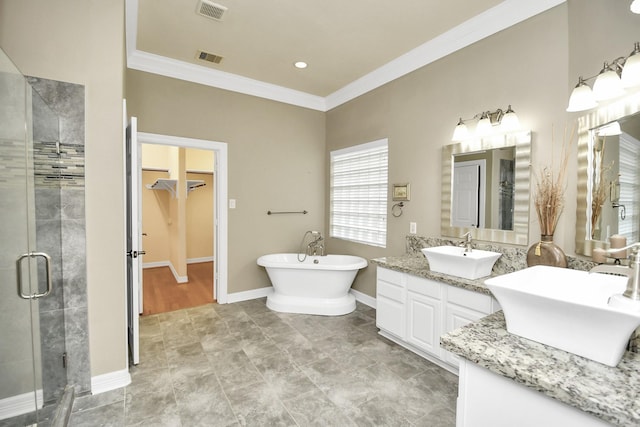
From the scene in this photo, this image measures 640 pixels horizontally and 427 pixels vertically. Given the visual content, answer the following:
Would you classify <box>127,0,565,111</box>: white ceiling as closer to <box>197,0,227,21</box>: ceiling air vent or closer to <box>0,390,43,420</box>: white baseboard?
<box>197,0,227,21</box>: ceiling air vent

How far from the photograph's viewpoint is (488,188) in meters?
2.65

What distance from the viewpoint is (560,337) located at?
1050 millimetres

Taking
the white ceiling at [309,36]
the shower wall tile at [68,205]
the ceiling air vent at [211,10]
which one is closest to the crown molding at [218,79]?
the white ceiling at [309,36]

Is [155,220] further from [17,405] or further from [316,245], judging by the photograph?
[17,405]

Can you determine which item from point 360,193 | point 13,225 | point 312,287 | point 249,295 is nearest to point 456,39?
point 360,193

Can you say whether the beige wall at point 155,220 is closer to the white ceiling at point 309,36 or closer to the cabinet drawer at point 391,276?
the white ceiling at point 309,36

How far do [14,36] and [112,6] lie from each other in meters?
0.62

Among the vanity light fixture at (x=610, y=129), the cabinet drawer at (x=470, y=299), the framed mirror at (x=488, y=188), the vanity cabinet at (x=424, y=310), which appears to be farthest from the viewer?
the framed mirror at (x=488, y=188)

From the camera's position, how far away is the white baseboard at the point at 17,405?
4.68ft

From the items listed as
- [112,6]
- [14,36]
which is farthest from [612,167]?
[14,36]

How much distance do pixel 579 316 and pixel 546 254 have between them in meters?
1.30

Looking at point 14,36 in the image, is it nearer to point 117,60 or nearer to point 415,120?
point 117,60

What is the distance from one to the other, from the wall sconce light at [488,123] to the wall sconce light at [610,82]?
0.49 m

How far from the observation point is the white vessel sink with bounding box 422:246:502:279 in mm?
2301
